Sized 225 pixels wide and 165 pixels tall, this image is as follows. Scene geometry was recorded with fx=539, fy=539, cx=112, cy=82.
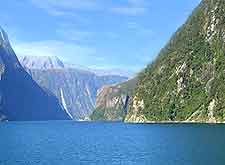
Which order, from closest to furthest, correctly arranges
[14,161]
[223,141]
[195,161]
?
[195,161] < [14,161] < [223,141]

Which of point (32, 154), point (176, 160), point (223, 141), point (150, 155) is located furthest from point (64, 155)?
point (223, 141)

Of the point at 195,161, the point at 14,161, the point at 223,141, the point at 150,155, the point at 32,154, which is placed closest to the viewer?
the point at 195,161

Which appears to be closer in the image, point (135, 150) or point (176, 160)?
point (176, 160)

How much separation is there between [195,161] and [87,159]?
22243 millimetres

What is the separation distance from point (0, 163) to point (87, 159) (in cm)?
1711

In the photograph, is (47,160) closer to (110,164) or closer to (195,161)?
(110,164)

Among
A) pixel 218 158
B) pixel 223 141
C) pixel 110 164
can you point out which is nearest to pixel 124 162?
pixel 110 164

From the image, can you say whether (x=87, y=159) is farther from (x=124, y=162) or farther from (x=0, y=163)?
(x=0, y=163)

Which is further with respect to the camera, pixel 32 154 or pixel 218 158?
pixel 32 154

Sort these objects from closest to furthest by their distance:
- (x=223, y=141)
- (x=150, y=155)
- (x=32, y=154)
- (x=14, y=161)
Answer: (x=14, y=161)
(x=150, y=155)
(x=32, y=154)
(x=223, y=141)

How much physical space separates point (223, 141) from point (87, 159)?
39903 millimetres

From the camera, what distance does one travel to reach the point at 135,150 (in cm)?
12225

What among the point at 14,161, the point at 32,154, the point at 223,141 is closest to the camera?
the point at 14,161

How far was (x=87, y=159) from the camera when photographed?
10406cm
